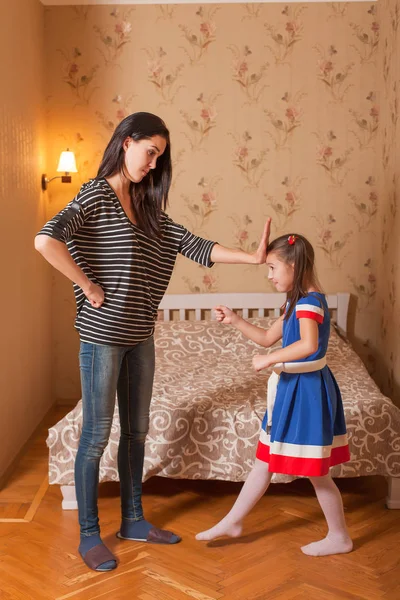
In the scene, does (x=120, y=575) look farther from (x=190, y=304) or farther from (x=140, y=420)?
(x=190, y=304)

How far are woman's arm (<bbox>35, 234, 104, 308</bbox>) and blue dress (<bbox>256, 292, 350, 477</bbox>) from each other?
2.10ft

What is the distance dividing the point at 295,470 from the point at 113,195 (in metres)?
1.06

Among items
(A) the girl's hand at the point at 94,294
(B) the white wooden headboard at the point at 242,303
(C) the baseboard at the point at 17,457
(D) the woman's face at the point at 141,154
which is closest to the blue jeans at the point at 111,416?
(A) the girl's hand at the point at 94,294

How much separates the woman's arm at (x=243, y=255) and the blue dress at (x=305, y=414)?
0.20 m

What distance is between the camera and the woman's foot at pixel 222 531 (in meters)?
2.56

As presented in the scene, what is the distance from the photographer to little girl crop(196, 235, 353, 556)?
91.8 inches

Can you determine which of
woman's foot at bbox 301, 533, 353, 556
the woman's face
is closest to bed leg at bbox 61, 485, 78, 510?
woman's foot at bbox 301, 533, 353, 556

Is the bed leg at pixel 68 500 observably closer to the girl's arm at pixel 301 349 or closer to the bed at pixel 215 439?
the bed at pixel 215 439

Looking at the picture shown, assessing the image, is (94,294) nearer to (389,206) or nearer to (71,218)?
(71,218)

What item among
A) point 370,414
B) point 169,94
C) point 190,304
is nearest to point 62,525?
point 370,414

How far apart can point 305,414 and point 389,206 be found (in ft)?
6.48

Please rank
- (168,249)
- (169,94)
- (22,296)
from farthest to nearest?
(169,94) → (22,296) → (168,249)

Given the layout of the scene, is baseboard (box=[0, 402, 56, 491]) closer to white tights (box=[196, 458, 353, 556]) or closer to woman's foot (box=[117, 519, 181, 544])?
woman's foot (box=[117, 519, 181, 544])

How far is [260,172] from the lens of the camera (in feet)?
14.0
